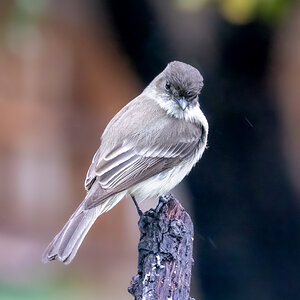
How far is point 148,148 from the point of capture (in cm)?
560

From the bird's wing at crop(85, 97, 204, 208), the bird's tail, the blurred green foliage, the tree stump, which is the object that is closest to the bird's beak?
the bird's wing at crop(85, 97, 204, 208)

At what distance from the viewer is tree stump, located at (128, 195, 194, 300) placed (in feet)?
13.3

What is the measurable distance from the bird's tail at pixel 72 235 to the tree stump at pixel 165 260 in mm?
555

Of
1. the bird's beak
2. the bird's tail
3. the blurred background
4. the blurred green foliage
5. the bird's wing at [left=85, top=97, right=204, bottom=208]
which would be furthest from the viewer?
the blurred background

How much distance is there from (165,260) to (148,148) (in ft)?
5.09

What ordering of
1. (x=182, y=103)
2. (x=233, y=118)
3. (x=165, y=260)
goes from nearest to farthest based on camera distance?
(x=165, y=260), (x=182, y=103), (x=233, y=118)

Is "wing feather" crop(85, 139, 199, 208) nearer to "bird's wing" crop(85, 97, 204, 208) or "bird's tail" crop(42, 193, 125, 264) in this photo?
"bird's wing" crop(85, 97, 204, 208)

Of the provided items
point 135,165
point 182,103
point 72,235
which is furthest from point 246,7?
point 72,235

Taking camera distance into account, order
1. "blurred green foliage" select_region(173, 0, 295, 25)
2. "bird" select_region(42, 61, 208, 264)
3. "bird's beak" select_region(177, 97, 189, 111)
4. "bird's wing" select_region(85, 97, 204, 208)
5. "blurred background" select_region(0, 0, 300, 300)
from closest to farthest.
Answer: "bird" select_region(42, 61, 208, 264), "bird's wing" select_region(85, 97, 204, 208), "bird's beak" select_region(177, 97, 189, 111), "blurred green foliage" select_region(173, 0, 295, 25), "blurred background" select_region(0, 0, 300, 300)

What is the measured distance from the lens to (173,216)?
4.48m

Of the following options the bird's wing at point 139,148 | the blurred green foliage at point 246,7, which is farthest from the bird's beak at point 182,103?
the blurred green foliage at point 246,7

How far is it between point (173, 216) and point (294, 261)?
129 inches

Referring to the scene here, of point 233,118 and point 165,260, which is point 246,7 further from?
point 165,260

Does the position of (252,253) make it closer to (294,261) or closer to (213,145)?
(294,261)
